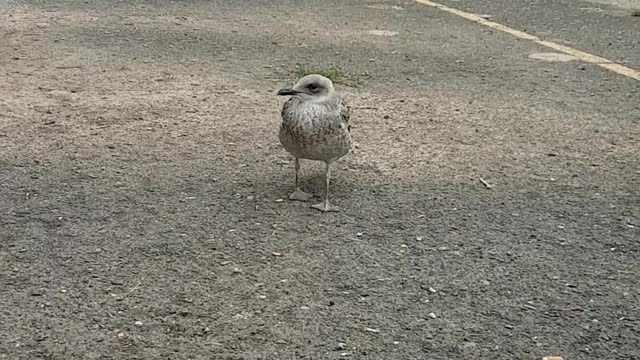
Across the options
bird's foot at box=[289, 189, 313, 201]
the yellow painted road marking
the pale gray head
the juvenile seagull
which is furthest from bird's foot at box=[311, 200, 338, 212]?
the yellow painted road marking

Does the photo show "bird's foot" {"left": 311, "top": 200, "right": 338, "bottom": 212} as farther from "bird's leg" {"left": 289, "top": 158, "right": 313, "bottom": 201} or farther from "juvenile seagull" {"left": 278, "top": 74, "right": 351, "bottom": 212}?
"bird's leg" {"left": 289, "top": 158, "right": 313, "bottom": 201}

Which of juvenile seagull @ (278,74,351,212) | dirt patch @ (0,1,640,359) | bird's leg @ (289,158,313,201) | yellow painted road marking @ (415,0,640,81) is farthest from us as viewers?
yellow painted road marking @ (415,0,640,81)

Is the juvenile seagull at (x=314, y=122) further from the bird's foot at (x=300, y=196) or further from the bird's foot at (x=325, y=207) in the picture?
the bird's foot at (x=300, y=196)

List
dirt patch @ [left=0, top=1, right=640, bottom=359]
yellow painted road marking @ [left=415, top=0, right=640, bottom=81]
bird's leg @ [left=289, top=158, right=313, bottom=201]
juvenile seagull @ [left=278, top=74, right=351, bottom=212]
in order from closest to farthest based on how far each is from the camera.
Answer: dirt patch @ [left=0, top=1, right=640, bottom=359] → juvenile seagull @ [left=278, top=74, right=351, bottom=212] → bird's leg @ [left=289, top=158, right=313, bottom=201] → yellow painted road marking @ [left=415, top=0, right=640, bottom=81]

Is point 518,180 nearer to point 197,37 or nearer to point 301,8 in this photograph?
point 197,37

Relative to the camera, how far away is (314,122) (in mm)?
4480

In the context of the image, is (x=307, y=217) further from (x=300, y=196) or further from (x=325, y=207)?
(x=300, y=196)

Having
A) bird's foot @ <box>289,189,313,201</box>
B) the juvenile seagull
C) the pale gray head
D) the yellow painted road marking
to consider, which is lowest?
the yellow painted road marking

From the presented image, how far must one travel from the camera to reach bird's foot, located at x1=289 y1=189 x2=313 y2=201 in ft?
15.4

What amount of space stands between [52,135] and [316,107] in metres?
2.00

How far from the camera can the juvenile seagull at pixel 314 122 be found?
177 inches

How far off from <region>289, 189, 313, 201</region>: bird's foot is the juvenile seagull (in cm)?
12

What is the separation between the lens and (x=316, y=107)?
14.7ft

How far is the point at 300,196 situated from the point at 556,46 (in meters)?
4.71
